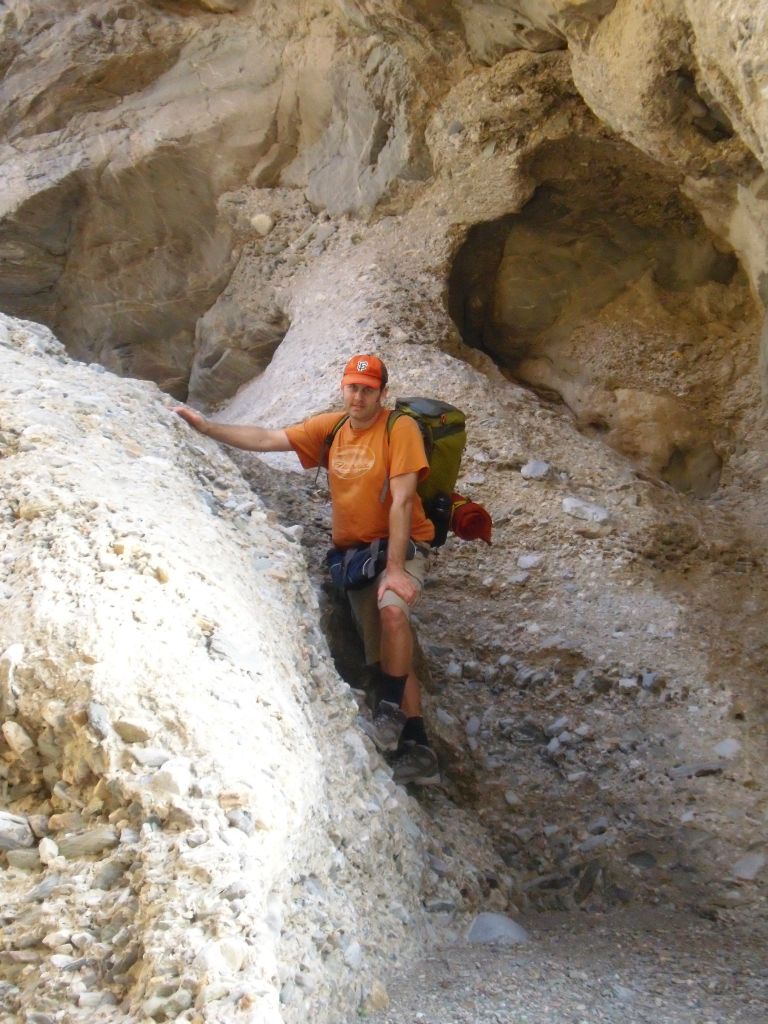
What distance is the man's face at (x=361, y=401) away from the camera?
177 inches

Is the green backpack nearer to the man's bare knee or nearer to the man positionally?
the man

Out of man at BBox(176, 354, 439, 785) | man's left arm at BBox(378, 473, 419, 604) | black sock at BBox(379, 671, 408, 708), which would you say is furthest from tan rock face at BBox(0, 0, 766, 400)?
black sock at BBox(379, 671, 408, 708)

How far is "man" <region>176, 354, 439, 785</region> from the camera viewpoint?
427 cm

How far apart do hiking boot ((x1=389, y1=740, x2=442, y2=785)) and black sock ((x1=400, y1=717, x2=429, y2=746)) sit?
16 millimetres

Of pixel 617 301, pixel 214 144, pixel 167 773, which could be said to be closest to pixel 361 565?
pixel 167 773

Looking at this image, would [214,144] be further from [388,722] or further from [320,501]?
[388,722]

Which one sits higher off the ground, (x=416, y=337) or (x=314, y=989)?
(x=416, y=337)

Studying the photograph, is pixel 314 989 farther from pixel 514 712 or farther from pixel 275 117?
pixel 275 117

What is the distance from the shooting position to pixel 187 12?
7.99 metres

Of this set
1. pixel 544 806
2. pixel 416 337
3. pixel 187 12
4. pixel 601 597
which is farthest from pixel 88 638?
pixel 187 12

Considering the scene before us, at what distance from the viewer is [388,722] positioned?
4.30 metres

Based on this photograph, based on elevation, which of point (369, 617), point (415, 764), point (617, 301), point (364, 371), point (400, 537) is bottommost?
point (415, 764)

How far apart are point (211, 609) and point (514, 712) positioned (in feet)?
7.09

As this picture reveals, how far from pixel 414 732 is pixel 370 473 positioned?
37.1 inches
